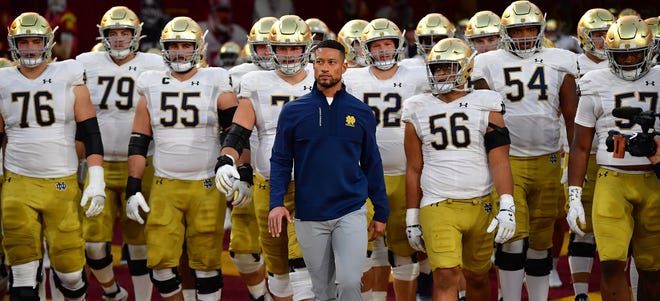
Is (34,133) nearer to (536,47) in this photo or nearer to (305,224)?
(305,224)

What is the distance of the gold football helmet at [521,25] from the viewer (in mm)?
6766

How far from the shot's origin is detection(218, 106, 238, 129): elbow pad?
6.57 m

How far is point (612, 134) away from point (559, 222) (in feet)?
7.18

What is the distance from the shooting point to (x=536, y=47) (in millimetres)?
6781

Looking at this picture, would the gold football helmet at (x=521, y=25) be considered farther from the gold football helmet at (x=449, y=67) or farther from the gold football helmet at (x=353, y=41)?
the gold football helmet at (x=353, y=41)

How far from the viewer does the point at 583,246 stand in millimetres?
6910

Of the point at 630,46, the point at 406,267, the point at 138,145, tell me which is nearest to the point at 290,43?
the point at 138,145

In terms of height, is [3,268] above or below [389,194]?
below

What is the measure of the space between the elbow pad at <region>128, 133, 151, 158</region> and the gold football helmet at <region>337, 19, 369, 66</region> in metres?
1.55

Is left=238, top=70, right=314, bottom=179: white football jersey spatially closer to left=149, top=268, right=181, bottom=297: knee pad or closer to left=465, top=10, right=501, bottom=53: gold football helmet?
left=149, top=268, right=181, bottom=297: knee pad

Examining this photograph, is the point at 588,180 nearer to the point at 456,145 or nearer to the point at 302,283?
the point at 456,145

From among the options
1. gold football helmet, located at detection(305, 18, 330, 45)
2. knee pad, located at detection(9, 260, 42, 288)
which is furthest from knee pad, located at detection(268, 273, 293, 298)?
gold football helmet, located at detection(305, 18, 330, 45)

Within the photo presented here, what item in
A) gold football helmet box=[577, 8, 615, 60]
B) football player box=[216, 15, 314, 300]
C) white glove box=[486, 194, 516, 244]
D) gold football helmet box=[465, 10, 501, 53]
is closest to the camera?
white glove box=[486, 194, 516, 244]

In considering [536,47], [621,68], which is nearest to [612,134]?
[621,68]
